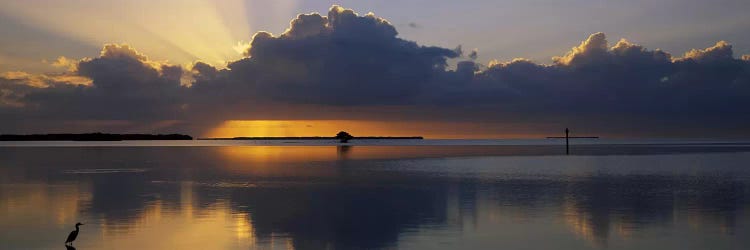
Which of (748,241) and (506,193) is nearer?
(748,241)

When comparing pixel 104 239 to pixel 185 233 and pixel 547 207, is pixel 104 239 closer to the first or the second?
pixel 185 233

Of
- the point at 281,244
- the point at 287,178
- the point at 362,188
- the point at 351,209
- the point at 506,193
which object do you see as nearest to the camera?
the point at 281,244

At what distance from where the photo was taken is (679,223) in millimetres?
27828

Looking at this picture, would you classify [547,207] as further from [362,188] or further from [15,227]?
[15,227]

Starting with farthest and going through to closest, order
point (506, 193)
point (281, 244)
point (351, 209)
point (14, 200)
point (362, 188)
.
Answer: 1. point (362, 188)
2. point (506, 193)
3. point (14, 200)
4. point (351, 209)
5. point (281, 244)

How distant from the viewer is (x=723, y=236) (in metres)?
24.5

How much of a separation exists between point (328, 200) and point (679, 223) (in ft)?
56.9

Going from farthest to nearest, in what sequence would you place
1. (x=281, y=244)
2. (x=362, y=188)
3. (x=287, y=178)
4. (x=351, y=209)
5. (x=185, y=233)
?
(x=287, y=178) → (x=362, y=188) → (x=351, y=209) → (x=185, y=233) → (x=281, y=244)

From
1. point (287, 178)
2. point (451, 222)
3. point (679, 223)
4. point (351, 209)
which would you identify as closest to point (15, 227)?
point (351, 209)

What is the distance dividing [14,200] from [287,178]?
73.4 feet

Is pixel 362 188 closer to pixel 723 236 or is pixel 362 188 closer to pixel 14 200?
pixel 14 200

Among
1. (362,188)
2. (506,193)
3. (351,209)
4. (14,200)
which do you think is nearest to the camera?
(351,209)

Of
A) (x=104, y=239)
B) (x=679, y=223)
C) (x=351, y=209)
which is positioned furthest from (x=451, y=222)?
(x=104, y=239)

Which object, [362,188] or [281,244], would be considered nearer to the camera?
[281,244]
